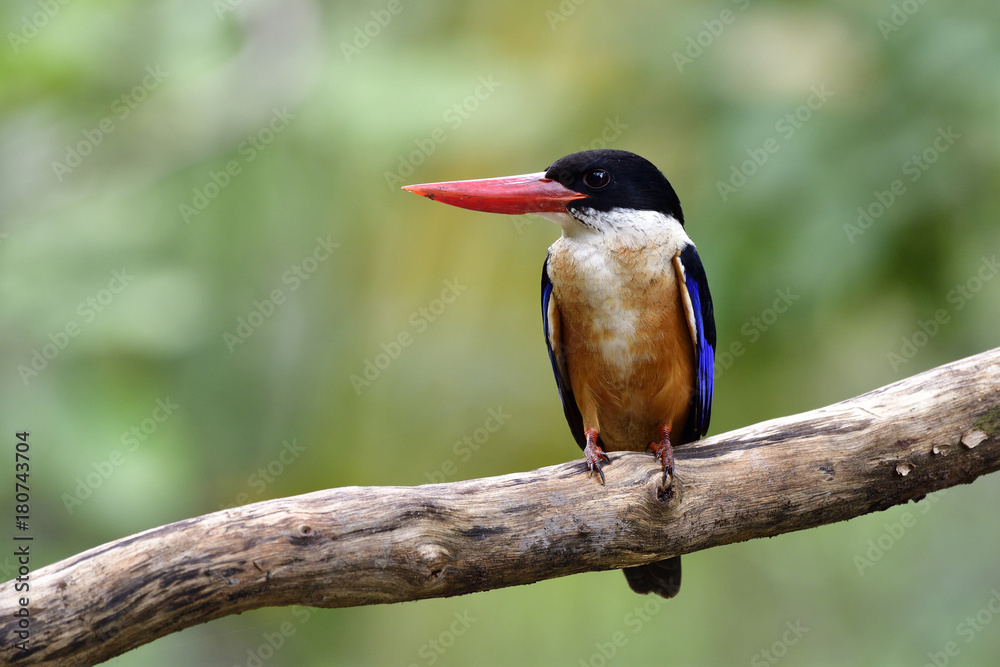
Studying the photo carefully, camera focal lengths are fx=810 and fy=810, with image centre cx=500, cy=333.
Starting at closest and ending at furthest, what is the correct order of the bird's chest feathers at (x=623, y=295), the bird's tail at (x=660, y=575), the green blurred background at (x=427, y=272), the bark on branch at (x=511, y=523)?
the bark on branch at (x=511, y=523)
the bird's chest feathers at (x=623, y=295)
the bird's tail at (x=660, y=575)
the green blurred background at (x=427, y=272)

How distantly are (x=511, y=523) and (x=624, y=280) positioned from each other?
1108mm

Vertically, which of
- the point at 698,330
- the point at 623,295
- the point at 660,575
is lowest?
the point at 660,575

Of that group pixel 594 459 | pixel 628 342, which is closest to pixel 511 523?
pixel 594 459

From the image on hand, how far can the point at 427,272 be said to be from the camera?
4.63m

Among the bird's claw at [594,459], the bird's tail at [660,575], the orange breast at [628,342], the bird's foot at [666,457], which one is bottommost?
the bird's tail at [660,575]

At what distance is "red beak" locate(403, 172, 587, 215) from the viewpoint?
3088 mm

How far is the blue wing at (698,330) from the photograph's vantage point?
10.1 feet

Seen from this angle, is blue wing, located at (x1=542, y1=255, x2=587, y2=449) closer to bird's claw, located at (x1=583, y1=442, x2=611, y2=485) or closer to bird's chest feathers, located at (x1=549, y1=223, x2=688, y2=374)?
bird's chest feathers, located at (x1=549, y1=223, x2=688, y2=374)

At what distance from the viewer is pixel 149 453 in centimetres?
406

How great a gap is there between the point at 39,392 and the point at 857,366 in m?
4.46

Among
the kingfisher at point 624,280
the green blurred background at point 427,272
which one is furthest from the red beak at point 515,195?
the green blurred background at point 427,272

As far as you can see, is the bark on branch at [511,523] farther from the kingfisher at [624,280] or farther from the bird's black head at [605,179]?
the bird's black head at [605,179]

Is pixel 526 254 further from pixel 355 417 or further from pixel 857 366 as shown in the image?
pixel 857 366

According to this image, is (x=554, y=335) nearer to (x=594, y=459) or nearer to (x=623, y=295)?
(x=623, y=295)
